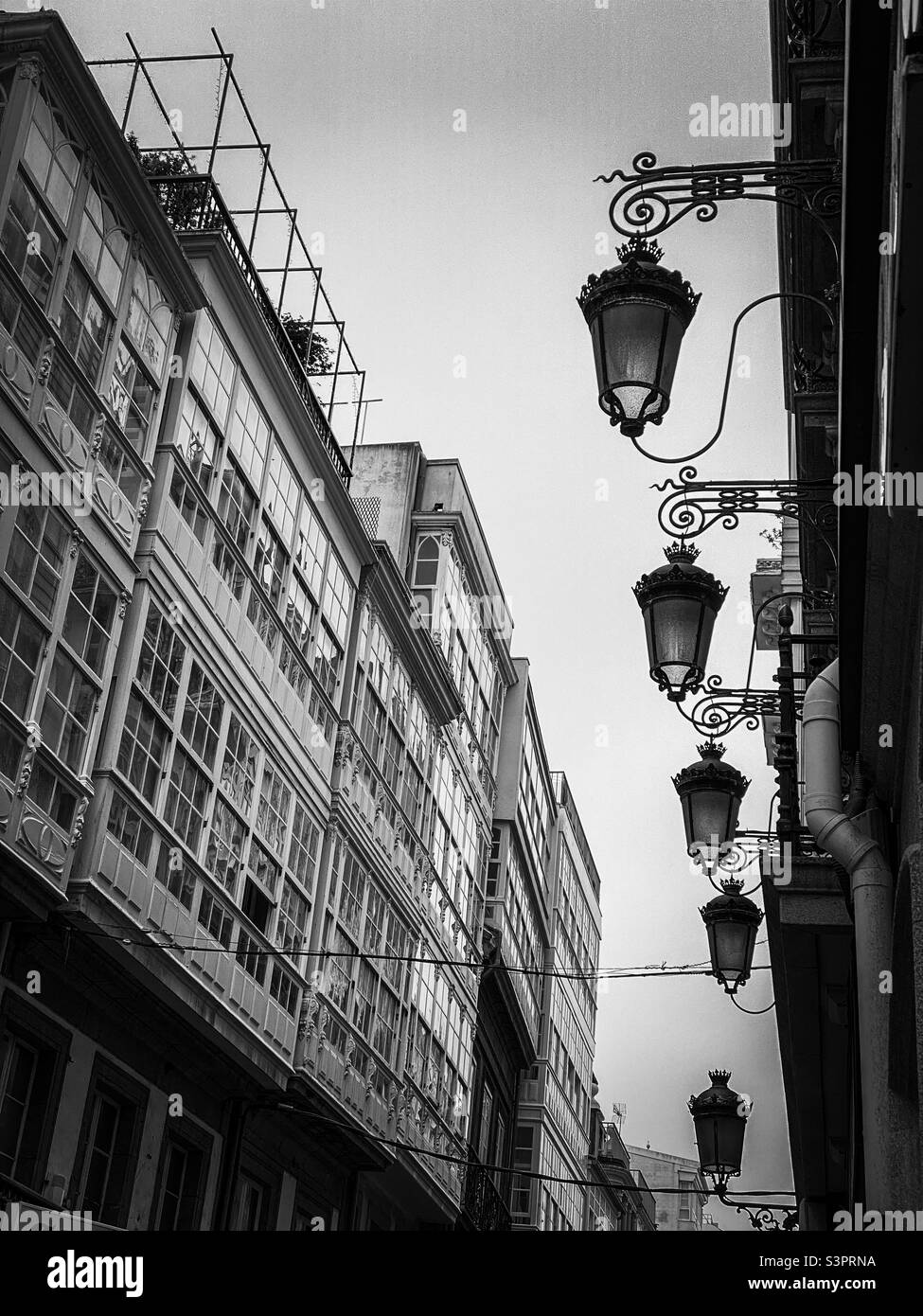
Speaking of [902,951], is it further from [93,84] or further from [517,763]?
[517,763]

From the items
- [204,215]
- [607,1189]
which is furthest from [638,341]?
[607,1189]

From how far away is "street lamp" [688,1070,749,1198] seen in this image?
17062 mm

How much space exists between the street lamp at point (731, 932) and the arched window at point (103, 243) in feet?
29.8

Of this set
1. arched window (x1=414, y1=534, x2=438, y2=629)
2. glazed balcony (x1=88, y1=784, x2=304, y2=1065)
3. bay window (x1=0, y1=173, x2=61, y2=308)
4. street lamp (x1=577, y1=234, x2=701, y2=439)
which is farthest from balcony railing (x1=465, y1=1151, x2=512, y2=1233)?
street lamp (x1=577, y1=234, x2=701, y2=439)

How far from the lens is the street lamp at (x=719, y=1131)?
1706cm

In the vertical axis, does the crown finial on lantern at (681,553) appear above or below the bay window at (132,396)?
below

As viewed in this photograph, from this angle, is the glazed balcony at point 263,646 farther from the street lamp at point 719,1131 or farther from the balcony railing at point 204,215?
the street lamp at point 719,1131

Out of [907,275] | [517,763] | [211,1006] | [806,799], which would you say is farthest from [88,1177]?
[517,763]

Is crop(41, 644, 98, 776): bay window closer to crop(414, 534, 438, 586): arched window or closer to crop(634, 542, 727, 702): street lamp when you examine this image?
crop(634, 542, 727, 702): street lamp

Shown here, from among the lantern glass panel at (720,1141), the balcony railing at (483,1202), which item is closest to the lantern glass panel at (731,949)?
the lantern glass panel at (720,1141)

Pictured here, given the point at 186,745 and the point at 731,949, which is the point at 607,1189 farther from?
the point at 731,949

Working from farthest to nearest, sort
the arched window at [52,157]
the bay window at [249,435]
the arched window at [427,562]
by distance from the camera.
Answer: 1. the arched window at [427,562]
2. the bay window at [249,435]
3. the arched window at [52,157]

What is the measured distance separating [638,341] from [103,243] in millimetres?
10640
